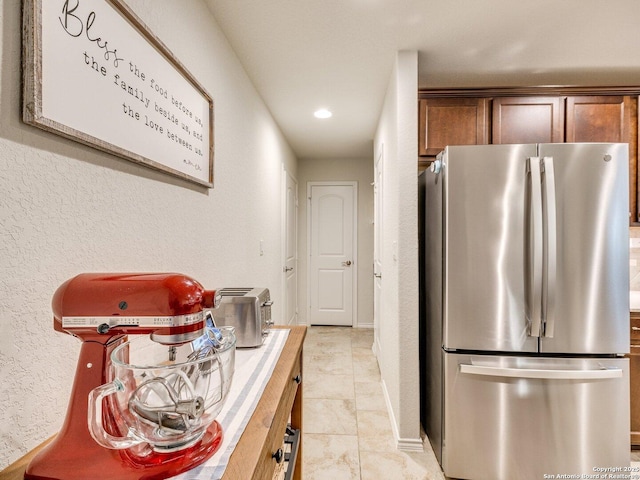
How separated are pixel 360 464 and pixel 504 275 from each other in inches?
52.9

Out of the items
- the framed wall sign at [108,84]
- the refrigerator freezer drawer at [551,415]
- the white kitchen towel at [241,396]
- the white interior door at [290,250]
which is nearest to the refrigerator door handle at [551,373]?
the refrigerator freezer drawer at [551,415]

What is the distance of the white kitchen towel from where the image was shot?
593 millimetres

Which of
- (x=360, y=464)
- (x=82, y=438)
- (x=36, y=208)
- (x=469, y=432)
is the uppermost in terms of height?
(x=36, y=208)

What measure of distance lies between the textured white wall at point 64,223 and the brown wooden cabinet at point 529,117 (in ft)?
4.72

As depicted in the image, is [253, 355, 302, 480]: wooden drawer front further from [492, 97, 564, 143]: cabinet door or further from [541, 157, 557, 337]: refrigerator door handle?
[492, 97, 564, 143]: cabinet door

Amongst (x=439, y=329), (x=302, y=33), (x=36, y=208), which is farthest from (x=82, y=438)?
(x=302, y=33)

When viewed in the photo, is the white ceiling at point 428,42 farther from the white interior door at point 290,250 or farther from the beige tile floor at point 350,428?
the beige tile floor at point 350,428

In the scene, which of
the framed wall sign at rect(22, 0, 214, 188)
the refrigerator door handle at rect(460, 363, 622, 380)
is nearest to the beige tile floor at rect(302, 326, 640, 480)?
the refrigerator door handle at rect(460, 363, 622, 380)

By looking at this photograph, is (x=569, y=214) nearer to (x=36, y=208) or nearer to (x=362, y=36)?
(x=362, y=36)

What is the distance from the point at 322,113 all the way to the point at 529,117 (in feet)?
5.40

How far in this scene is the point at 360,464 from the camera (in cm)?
188

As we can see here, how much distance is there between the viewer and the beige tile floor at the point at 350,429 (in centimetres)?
183

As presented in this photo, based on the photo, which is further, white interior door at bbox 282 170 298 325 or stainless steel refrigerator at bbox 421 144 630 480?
white interior door at bbox 282 170 298 325

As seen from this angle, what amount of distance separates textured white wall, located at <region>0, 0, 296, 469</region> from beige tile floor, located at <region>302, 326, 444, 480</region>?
4.12 feet
